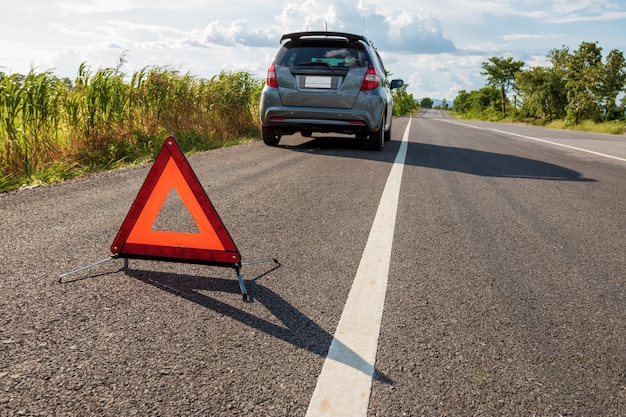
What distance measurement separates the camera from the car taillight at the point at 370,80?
27.9 ft

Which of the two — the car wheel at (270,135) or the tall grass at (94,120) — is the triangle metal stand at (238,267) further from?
the car wheel at (270,135)

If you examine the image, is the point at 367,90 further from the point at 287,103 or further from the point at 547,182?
the point at 547,182

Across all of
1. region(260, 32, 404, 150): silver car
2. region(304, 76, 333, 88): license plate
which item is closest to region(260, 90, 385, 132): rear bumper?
region(260, 32, 404, 150): silver car

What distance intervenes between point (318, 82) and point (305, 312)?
21.8 ft

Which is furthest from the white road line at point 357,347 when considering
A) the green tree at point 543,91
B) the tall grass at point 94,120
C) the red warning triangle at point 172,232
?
the green tree at point 543,91

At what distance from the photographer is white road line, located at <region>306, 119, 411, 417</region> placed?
166 cm

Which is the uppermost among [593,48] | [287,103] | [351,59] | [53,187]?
[593,48]

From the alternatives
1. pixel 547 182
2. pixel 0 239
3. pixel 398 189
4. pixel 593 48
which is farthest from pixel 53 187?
pixel 593 48

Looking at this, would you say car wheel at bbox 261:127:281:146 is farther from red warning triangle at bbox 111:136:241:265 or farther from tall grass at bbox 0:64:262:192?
red warning triangle at bbox 111:136:241:265

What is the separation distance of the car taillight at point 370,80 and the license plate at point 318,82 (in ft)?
1.83

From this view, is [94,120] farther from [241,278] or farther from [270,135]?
[241,278]

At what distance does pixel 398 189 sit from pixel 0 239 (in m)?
3.88

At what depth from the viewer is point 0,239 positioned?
3.49 meters

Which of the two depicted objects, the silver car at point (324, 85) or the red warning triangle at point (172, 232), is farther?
the silver car at point (324, 85)
